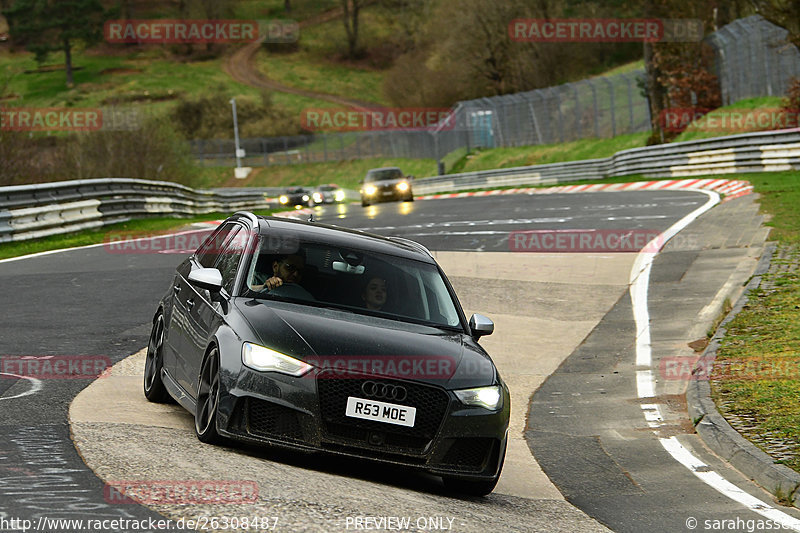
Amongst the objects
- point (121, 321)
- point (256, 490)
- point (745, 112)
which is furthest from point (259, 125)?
point (256, 490)

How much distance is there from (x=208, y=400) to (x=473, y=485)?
5.86 feet

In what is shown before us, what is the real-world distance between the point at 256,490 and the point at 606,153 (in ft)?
169

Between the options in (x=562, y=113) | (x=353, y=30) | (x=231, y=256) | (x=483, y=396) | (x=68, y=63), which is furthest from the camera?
(x=353, y=30)

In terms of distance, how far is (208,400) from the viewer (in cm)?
748

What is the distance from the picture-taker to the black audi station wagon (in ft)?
23.3

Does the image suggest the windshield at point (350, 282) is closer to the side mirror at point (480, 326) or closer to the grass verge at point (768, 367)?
the side mirror at point (480, 326)

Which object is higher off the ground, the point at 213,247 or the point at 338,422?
the point at 213,247

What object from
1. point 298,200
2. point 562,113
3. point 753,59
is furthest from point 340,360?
point 562,113

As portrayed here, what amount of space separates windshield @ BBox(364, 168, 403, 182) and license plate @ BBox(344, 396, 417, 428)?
129 feet

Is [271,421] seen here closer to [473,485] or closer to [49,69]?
[473,485]

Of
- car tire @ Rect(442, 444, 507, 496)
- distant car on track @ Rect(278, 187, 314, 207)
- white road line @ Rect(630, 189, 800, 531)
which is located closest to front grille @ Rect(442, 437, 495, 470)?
car tire @ Rect(442, 444, 507, 496)

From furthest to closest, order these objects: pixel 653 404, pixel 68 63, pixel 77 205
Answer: pixel 68 63
pixel 77 205
pixel 653 404

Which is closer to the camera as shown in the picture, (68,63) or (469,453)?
(469,453)

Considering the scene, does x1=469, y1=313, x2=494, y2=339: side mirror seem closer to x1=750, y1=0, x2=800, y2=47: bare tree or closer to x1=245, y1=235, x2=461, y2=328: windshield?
x1=245, y1=235, x2=461, y2=328: windshield
